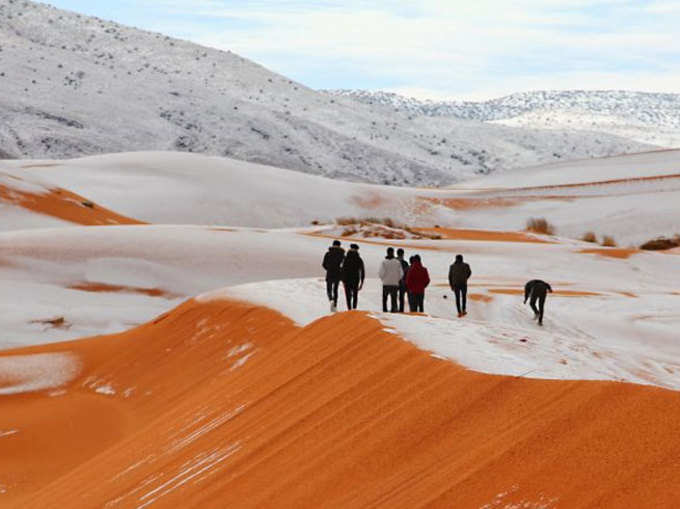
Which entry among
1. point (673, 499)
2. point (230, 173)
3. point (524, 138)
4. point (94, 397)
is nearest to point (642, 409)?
point (673, 499)

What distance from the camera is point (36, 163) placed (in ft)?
180

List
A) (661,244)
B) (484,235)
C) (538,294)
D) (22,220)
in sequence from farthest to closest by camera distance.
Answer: (661,244) → (484,235) → (22,220) → (538,294)

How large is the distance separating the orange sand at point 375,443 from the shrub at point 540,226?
1483 inches

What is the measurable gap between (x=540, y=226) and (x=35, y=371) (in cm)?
3504

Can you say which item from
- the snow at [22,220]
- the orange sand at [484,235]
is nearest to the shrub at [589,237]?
the orange sand at [484,235]

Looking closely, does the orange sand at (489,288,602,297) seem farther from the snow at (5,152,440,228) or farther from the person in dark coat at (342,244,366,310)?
the snow at (5,152,440,228)

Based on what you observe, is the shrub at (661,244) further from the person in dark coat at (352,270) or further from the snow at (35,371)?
the snow at (35,371)

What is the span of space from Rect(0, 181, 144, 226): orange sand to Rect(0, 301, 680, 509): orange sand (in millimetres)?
22641

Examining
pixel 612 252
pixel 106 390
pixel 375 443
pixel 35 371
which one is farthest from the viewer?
pixel 612 252

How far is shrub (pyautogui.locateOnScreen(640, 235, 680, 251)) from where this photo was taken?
40.7 meters

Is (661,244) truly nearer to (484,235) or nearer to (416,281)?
(484,235)

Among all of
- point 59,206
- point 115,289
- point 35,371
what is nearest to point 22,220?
point 59,206

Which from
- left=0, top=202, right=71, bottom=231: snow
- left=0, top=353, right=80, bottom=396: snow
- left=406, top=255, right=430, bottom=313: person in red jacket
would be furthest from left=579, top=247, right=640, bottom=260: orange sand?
left=0, top=353, right=80, bottom=396: snow

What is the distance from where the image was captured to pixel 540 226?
4788 centimetres
